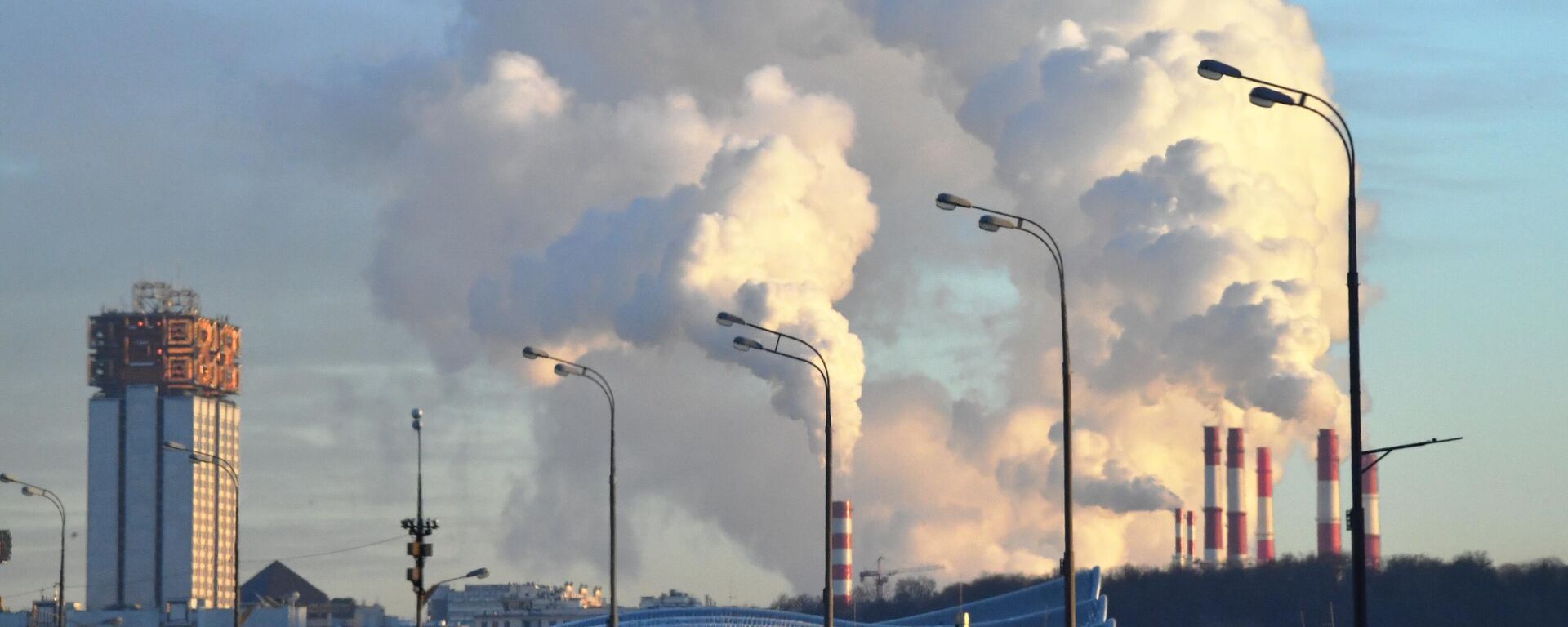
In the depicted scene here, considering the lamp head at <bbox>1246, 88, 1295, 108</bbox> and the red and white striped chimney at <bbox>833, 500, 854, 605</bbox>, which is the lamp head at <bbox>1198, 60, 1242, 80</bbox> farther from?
the red and white striped chimney at <bbox>833, 500, 854, 605</bbox>

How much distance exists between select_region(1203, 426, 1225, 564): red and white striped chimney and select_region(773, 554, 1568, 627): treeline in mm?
1939

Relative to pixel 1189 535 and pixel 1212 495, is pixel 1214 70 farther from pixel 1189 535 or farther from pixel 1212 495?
pixel 1189 535

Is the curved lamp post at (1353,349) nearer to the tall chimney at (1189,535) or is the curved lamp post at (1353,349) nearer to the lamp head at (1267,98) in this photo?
the lamp head at (1267,98)

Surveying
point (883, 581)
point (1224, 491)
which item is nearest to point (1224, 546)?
point (1224, 491)

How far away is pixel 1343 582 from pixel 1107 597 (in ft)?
63.3

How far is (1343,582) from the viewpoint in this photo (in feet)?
408

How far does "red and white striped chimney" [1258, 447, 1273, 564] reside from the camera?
13838cm

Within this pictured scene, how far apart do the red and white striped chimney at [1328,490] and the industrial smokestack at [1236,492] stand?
252 inches

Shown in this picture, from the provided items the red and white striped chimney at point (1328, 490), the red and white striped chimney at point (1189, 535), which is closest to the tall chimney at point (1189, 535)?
the red and white striped chimney at point (1189, 535)

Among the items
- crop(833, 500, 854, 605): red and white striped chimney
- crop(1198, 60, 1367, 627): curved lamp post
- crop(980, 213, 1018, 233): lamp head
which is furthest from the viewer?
crop(833, 500, 854, 605): red and white striped chimney

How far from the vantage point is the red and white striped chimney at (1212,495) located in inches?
5217

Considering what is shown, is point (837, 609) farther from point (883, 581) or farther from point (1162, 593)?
point (883, 581)

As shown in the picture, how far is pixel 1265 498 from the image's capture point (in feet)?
457

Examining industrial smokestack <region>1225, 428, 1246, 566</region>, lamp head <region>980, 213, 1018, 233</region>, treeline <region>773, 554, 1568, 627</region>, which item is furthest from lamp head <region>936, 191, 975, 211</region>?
industrial smokestack <region>1225, 428, 1246, 566</region>
